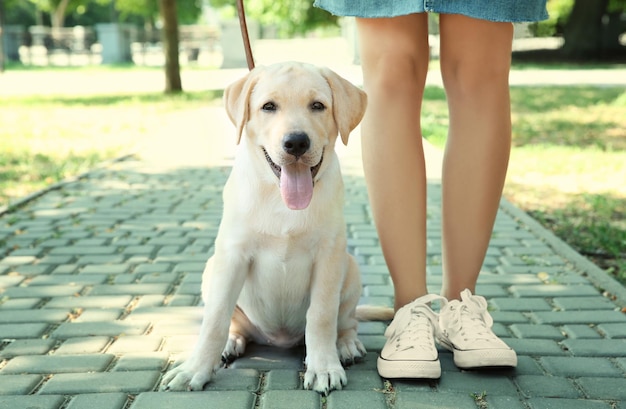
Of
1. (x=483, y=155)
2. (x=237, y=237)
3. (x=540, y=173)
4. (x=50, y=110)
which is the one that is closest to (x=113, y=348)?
(x=237, y=237)

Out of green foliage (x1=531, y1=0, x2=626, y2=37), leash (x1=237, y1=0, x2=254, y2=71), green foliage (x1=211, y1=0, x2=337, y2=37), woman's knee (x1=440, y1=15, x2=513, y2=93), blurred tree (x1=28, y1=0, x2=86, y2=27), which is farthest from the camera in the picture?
blurred tree (x1=28, y1=0, x2=86, y2=27)

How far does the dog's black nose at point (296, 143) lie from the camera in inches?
105

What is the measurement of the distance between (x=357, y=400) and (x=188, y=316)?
4.32ft

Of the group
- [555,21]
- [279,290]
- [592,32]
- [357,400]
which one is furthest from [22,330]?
[555,21]

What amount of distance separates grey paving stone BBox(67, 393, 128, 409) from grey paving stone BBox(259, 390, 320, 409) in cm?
52

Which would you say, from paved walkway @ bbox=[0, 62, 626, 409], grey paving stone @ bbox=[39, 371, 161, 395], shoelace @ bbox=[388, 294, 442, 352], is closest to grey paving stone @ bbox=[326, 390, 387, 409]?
paved walkway @ bbox=[0, 62, 626, 409]

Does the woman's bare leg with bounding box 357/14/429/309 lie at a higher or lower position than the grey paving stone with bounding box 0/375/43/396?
higher

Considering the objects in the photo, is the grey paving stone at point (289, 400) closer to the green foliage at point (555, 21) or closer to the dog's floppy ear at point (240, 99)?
the dog's floppy ear at point (240, 99)

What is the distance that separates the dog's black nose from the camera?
268cm

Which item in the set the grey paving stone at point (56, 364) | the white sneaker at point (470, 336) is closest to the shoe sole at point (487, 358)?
the white sneaker at point (470, 336)

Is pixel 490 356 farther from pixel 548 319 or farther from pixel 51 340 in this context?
pixel 51 340

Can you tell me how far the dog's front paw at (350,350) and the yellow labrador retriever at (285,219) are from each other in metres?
0.16

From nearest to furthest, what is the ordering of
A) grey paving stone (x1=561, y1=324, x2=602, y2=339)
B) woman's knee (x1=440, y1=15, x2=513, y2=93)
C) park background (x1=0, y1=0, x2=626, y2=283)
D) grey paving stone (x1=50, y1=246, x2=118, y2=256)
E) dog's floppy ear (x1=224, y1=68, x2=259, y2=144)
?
dog's floppy ear (x1=224, y1=68, x2=259, y2=144), woman's knee (x1=440, y1=15, x2=513, y2=93), grey paving stone (x1=561, y1=324, x2=602, y2=339), grey paving stone (x1=50, y1=246, x2=118, y2=256), park background (x1=0, y1=0, x2=626, y2=283)

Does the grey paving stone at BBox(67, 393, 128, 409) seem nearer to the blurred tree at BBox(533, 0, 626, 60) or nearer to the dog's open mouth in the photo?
the dog's open mouth
